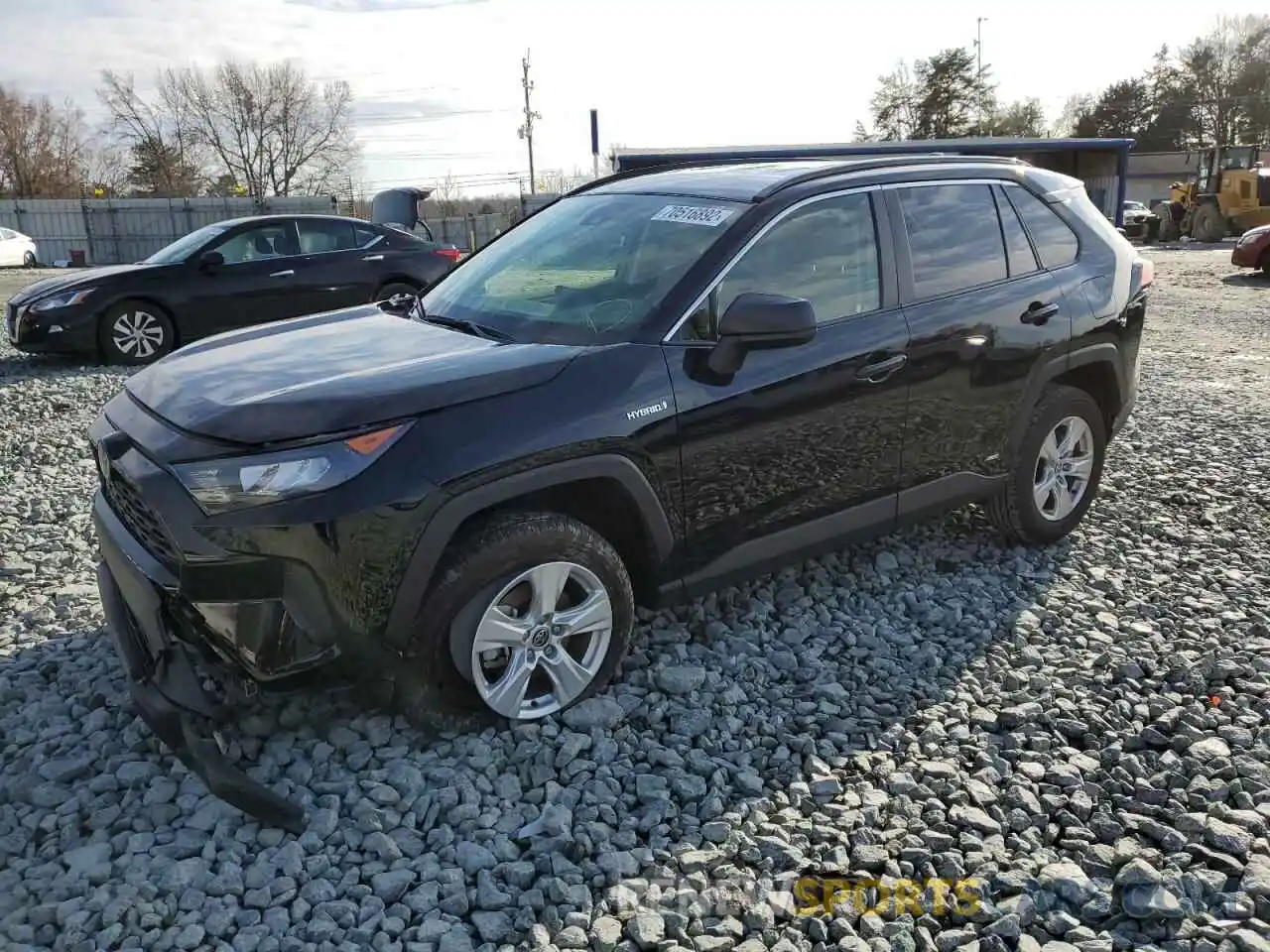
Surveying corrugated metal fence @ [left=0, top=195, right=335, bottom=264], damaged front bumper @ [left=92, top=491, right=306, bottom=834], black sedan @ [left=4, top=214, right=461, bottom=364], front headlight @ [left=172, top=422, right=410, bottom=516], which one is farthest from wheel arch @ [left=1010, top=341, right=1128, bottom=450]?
corrugated metal fence @ [left=0, top=195, right=335, bottom=264]

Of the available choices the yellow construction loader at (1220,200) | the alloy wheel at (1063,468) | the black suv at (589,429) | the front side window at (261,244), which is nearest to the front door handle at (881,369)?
the black suv at (589,429)

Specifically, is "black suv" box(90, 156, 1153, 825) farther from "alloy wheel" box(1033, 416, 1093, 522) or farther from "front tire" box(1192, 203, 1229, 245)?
"front tire" box(1192, 203, 1229, 245)

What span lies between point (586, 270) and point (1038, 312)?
6.75 feet

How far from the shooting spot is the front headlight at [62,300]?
9352 mm

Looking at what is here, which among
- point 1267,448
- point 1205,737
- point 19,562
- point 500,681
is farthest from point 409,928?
point 1267,448

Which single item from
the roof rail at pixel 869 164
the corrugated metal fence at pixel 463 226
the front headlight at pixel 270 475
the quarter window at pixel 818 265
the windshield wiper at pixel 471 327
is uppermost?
the corrugated metal fence at pixel 463 226

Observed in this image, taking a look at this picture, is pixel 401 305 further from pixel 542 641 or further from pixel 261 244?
pixel 261 244

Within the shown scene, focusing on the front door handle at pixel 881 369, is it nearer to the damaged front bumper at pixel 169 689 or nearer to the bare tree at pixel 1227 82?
the damaged front bumper at pixel 169 689

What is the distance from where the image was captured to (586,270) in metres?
3.79

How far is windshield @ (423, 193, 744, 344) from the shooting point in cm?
348

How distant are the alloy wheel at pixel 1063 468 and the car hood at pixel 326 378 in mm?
2584

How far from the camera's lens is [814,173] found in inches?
153

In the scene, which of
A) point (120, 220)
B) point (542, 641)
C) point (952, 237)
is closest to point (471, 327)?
point (542, 641)

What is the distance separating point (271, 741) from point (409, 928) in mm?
980
